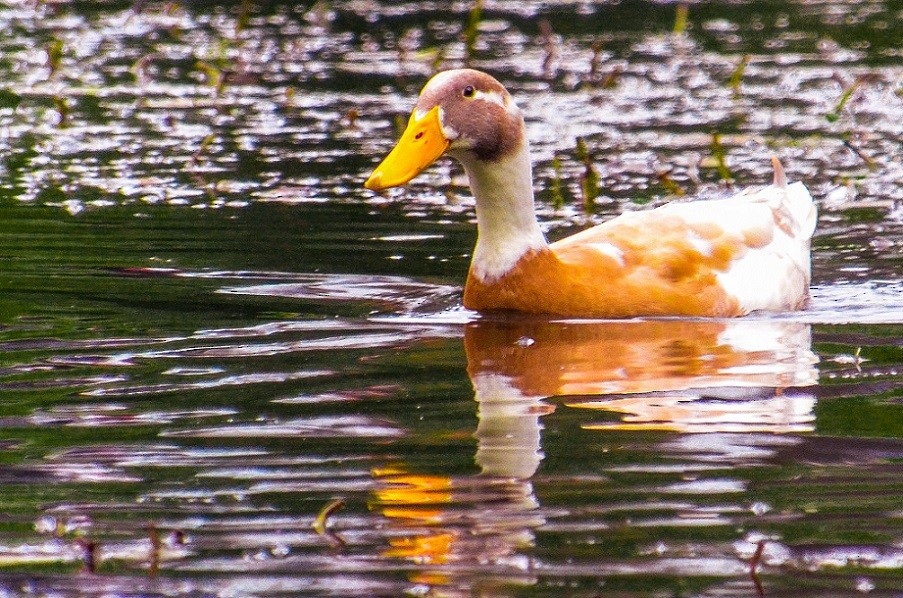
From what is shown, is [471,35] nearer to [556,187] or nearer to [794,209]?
[556,187]

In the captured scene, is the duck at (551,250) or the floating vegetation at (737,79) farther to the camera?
the floating vegetation at (737,79)

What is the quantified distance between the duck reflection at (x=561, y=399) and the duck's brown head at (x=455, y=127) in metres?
0.79

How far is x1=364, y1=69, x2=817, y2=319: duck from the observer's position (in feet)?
23.8

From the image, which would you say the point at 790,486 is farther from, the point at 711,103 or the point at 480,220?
the point at 711,103

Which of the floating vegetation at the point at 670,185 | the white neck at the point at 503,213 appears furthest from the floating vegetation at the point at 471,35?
the white neck at the point at 503,213

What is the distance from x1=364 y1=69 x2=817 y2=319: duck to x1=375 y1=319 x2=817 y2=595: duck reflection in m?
0.13

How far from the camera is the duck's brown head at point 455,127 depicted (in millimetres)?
7082

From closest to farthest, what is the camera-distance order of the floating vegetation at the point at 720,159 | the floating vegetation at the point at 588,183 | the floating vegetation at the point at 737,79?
the floating vegetation at the point at 588,183, the floating vegetation at the point at 720,159, the floating vegetation at the point at 737,79

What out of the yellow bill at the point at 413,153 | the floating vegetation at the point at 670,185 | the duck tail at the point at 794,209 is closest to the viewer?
the yellow bill at the point at 413,153

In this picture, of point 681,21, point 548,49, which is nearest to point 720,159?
point 548,49

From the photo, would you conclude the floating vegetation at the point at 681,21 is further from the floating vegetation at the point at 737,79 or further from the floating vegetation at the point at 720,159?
the floating vegetation at the point at 720,159

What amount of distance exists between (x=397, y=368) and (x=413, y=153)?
3.55ft

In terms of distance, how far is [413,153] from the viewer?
7105mm

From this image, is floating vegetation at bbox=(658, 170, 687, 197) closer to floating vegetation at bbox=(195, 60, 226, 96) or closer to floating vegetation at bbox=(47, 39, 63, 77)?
floating vegetation at bbox=(195, 60, 226, 96)
